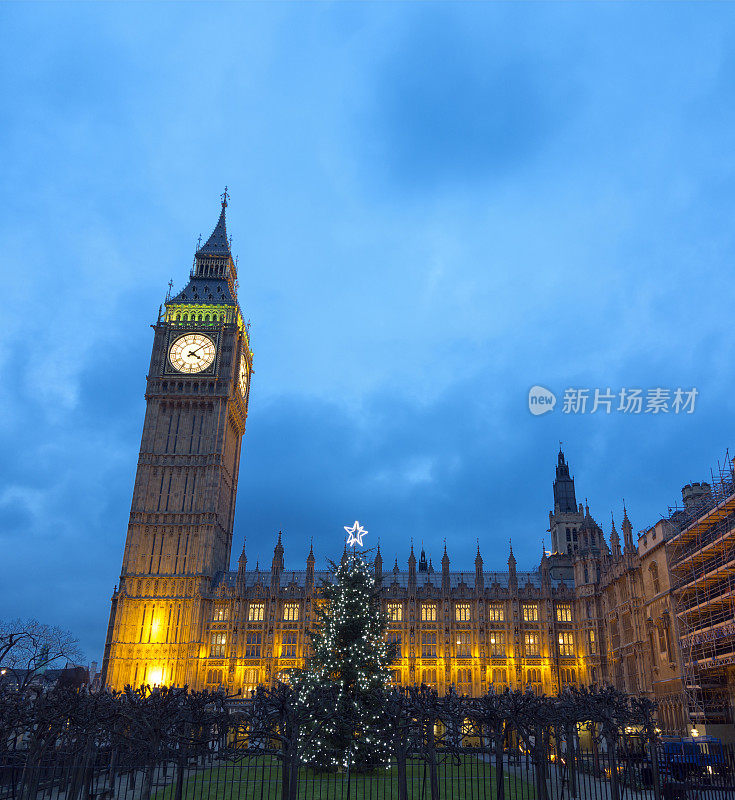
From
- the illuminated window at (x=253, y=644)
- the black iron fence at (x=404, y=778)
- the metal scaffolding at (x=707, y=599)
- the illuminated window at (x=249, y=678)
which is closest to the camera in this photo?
the black iron fence at (x=404, y=778)

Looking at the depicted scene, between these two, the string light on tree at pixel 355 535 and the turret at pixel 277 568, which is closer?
the string light on tree at pixel 355 535

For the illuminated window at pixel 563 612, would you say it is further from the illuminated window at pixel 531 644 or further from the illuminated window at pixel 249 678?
the illuminated window at pixel 249 678

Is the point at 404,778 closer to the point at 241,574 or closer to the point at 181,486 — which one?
the point at 241,574

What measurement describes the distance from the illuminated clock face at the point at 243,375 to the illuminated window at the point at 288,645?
3899 cm

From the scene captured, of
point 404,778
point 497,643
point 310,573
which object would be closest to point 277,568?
point 310,573

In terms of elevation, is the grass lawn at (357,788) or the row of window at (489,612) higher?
the row of window at (489,612)

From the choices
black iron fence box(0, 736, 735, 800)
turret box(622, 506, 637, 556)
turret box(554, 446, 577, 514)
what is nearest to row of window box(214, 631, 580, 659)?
turret box(622, 506, 637, 556)

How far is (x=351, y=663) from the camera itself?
41.7m

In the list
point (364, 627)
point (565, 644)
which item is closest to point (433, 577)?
A: point (565, 644)

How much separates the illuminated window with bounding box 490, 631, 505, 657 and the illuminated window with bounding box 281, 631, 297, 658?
23155mm

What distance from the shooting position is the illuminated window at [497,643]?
78500 mm

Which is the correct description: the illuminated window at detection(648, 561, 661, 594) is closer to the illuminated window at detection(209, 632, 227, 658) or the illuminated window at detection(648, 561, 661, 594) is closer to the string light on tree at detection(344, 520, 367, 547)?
the string light on tree at detection(344, 520, 367, 547)

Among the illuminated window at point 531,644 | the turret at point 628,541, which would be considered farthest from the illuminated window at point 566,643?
the turret at point 628,541

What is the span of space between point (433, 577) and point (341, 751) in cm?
5094
